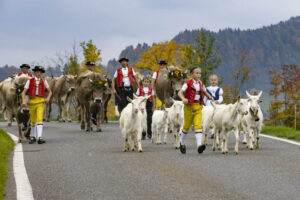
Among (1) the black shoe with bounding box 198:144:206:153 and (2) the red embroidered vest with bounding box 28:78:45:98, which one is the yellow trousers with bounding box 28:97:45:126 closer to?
(2) the red embroidered vest with bounding box 28:78:45:98

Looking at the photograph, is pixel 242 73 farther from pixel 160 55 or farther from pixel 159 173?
pixel 159 173

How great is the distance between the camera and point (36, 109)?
1572 centimetres

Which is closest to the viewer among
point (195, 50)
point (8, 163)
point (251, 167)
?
point (251, 167)

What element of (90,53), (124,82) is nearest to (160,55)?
(90,53)

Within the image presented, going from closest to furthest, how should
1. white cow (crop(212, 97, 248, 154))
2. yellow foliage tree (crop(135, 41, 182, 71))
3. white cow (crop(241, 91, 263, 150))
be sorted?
white cow (crop(212, 97, 248, 154)) → white cow (crop(241, 91, 263, 150)) → yellow foliage tree (crop(135, 41, 182, 71))

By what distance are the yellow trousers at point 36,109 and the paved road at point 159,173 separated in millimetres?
1620

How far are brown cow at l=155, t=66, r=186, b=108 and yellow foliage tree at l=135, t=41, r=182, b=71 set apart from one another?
182 feet

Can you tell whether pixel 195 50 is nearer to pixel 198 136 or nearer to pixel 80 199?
pixel 198 136

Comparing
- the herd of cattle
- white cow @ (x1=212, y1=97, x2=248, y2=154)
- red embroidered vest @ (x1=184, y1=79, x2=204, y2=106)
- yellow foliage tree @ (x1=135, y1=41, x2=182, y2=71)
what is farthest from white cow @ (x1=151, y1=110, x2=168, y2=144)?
yellow foliage tree @ (x1=135, y1=41, x2=182, y2=71)

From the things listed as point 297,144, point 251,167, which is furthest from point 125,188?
point 297,144

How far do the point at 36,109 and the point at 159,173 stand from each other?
731 centimetres

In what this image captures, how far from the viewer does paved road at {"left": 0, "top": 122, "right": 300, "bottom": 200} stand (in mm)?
7484

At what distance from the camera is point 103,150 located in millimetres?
13312

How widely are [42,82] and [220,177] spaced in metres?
8.16
